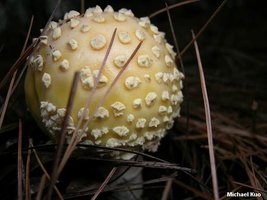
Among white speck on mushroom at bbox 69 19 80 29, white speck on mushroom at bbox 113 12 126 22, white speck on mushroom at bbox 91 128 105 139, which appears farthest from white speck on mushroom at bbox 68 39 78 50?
white speck on mushroom at bbox 91 128 105 139

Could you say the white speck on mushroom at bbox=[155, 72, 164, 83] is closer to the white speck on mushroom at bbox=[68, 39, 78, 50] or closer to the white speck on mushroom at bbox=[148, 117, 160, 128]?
the white speck on mushroom at bbox=[148, 117, 160, 128]

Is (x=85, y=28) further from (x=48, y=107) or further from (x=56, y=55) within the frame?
(x=48, y=107)

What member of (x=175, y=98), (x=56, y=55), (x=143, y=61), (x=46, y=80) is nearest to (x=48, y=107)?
(x=46, y=80)

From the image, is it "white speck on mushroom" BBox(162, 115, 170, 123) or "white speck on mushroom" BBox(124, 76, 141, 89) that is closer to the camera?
"white speck on mushroom" BBox(124, 76, 141, 89)

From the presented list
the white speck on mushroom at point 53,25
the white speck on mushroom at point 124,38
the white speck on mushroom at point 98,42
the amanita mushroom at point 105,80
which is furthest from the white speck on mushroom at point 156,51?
the white speck on mushroom at point 53,25

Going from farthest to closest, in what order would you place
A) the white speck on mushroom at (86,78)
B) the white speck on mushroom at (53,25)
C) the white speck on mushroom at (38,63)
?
the white speck on mushroom at (53,25), the white speck on mushroom at (38,63), the white speck on mushroom at (86,78)

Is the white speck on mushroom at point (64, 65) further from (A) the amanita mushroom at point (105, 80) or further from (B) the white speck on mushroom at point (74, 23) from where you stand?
(B) the white speck on mushroom at point (74, 23)

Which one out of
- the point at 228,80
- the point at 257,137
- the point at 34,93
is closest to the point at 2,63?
the point at 34,93

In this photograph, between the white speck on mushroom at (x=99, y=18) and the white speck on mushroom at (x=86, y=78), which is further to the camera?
the white speck on mushroom at (x=99, y=18)
